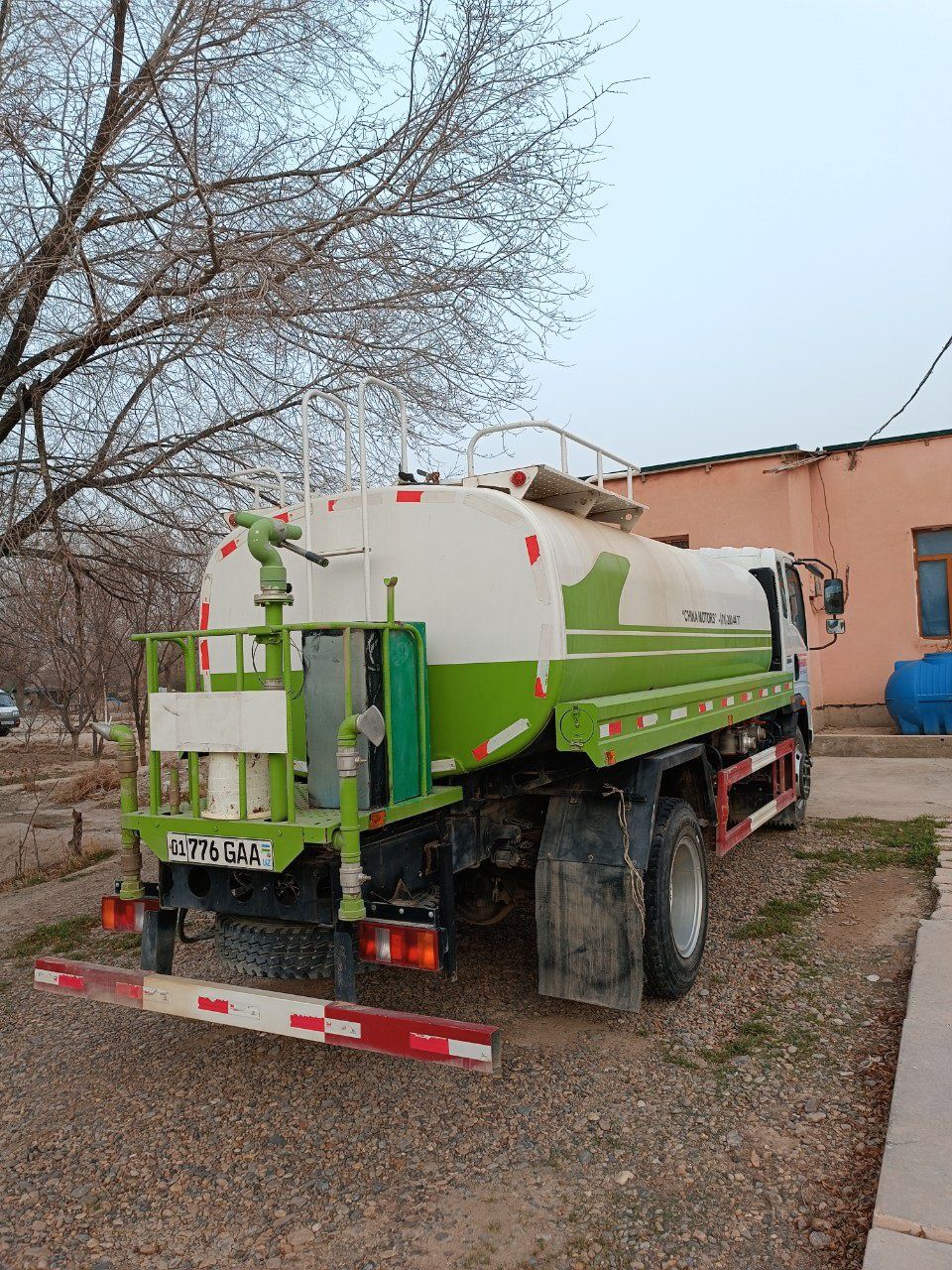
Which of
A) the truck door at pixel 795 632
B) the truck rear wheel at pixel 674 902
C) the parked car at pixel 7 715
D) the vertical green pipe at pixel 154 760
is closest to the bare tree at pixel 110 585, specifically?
the vertical green pipe at pixel 154 760

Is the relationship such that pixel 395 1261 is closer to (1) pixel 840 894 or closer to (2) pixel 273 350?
(1) pixel 840 894

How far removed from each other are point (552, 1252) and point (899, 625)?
1457cm

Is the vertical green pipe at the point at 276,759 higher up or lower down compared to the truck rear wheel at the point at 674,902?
higher up

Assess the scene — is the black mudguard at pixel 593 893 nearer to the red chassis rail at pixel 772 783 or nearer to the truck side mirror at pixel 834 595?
the red chassis rail at pixel 772 783

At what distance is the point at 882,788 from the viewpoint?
11.4 metres

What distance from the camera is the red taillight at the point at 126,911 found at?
13.3ft

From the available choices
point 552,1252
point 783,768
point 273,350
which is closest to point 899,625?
point 783,768

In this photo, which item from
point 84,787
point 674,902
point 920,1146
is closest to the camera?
point 920,1146

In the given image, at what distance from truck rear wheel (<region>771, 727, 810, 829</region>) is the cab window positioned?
1.12 m

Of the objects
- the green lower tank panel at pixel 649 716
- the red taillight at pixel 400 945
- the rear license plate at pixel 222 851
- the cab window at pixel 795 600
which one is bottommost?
the red taillight at pixel 400 945

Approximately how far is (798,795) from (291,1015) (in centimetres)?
692

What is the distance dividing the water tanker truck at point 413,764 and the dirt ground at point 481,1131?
0.42 metres

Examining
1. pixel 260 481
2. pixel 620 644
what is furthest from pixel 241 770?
pixel 260 481

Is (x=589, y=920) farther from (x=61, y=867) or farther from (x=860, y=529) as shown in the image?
(x=860, y=529)
